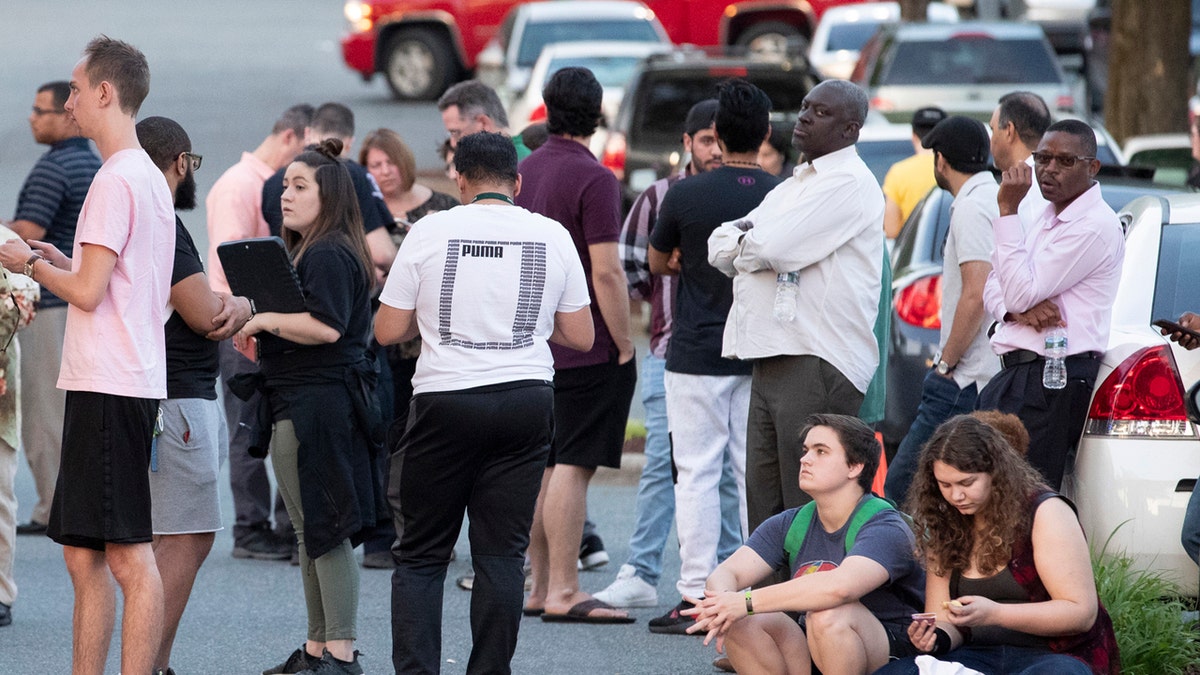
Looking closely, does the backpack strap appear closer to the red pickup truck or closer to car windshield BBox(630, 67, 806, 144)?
car windshield BBox(630, 67, 806, 144)

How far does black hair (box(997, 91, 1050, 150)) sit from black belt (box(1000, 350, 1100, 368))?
3.40ft

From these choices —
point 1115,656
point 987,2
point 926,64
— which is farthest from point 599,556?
A: point 987,2

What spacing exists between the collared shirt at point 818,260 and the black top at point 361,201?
77.7 inches

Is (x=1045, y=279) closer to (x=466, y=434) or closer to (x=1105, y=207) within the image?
(x=1105, y=207)

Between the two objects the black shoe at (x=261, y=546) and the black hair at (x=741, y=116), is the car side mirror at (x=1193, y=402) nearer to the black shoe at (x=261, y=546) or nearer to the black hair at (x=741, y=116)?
the black hair at (x=741, y=116)

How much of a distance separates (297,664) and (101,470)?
1294 millimetres

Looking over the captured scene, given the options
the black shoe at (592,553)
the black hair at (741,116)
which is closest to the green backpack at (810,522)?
the black hair at (741,116)

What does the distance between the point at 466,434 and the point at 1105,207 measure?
230 centimetres

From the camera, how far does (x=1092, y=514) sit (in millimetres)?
5758

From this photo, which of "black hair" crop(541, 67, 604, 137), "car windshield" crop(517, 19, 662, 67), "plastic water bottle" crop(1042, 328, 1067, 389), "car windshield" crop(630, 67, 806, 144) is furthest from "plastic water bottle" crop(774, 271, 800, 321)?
"car windshield" crop(517, 19, 662, 67)

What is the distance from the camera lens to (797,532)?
5.36m

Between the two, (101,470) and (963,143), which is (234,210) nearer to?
(101,470)

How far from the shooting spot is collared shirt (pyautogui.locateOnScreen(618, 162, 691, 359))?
Result: 281 inches

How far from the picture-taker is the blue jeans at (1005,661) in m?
4.86
